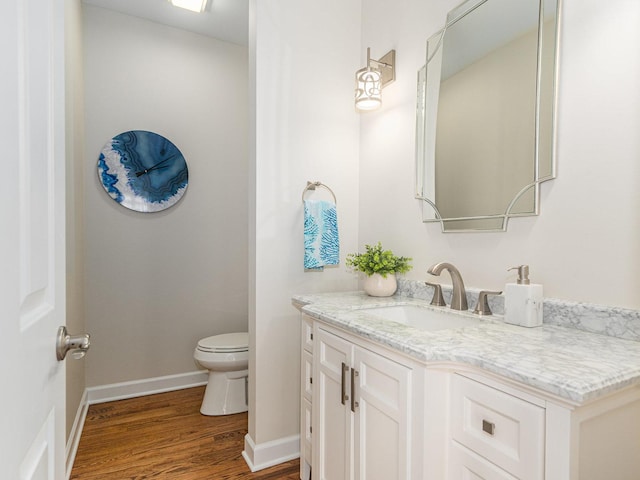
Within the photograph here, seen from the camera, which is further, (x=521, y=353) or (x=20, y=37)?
(x=521, y=353)

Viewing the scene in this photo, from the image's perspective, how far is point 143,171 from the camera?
2.66 metres

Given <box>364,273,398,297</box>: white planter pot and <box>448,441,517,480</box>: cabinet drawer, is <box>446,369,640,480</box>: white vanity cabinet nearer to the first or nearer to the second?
<box>448,441,517,480</box>: cabinet drawer

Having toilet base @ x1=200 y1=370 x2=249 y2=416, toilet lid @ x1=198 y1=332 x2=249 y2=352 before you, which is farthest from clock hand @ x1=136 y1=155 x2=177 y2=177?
toilet base @ x1=200 y1=370 x2=249 y2=416

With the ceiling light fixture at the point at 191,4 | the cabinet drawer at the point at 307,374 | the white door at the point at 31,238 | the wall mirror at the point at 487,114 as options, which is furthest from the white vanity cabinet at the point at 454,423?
the ceiling light fixture at the point at 191,4

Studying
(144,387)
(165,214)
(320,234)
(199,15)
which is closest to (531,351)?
(320,234)

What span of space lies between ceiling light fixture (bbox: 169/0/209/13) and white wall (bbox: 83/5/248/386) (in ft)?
1.15

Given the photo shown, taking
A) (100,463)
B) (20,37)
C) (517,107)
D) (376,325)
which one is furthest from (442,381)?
(100,463)

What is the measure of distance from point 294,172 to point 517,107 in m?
1.09

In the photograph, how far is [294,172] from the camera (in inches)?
77.5

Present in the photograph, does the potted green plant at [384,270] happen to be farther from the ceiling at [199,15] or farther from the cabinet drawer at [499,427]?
the ceiling at [199,15]

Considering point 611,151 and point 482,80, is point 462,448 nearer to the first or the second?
point 611,151

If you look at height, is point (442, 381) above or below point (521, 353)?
below

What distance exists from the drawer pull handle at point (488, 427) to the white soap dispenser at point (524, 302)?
1.42ft

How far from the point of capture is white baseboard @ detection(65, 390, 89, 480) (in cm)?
179
